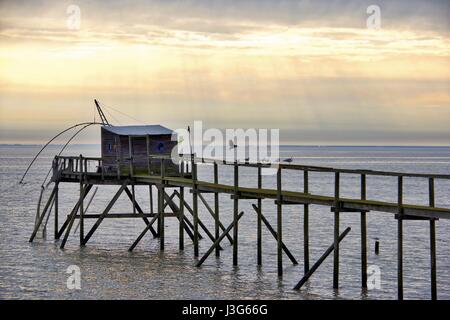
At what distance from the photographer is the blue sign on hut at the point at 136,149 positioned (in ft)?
→ 121

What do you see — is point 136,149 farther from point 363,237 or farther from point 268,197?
point 363,237

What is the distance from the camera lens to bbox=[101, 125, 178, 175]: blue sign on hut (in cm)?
3678

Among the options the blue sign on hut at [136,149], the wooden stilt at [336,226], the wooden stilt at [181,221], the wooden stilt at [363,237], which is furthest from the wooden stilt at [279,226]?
the blue sign on hut at [136,149]

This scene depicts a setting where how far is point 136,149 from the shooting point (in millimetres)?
37188

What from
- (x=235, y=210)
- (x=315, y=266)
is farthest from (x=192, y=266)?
(x=315, y=266)

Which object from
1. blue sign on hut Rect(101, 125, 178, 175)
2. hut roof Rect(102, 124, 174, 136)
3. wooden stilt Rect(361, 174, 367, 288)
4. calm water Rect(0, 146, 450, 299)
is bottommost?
calm water Rect(0, 146, 450, 299)

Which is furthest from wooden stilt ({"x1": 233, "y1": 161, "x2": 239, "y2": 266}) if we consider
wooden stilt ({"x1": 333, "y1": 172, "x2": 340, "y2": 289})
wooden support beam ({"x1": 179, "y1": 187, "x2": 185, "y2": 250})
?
wooden stilt ({"x1": 333, "y1": 172, "x2": 340, "y2": 289})

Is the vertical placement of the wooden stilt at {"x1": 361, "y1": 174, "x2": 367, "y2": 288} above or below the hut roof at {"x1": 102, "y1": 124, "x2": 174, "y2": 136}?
below

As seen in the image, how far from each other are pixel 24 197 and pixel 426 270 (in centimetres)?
4826

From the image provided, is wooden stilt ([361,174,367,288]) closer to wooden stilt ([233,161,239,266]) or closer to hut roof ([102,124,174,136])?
wooden stilt ([233,161,239,266])

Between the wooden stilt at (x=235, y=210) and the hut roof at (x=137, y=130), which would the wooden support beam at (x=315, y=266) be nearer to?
the wooden stilt at (x=235, y=210)

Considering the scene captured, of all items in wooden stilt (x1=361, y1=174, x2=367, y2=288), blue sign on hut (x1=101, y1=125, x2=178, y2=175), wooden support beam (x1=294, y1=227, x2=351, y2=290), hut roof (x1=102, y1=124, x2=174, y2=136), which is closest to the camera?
wooden stilt (x1=361, y1=174, x2=367, y2=288)
